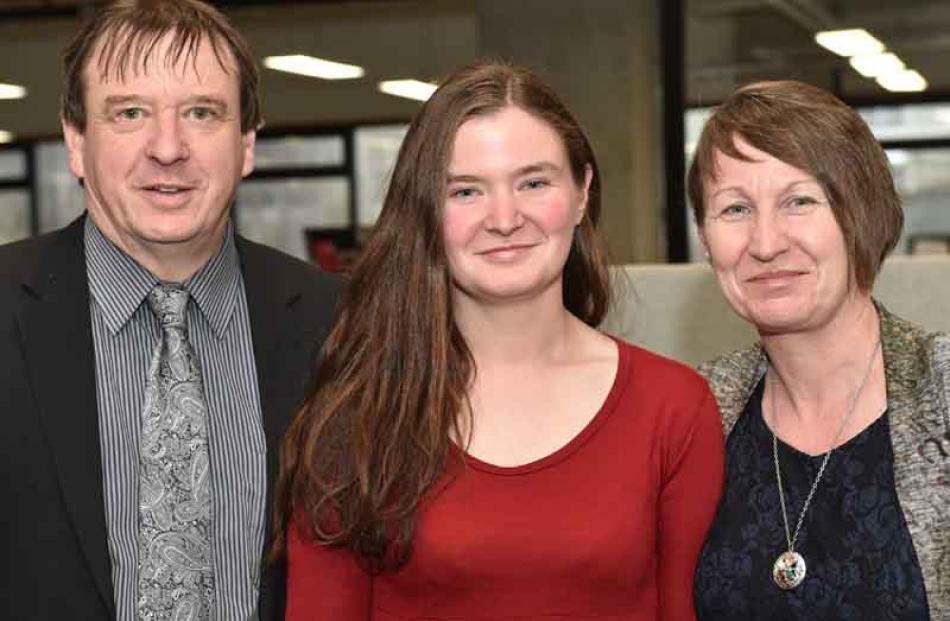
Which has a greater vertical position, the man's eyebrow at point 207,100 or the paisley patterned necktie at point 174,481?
the man's eyebrow at point 207,100

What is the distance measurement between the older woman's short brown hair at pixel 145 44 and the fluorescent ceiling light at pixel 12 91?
7978 millimetres

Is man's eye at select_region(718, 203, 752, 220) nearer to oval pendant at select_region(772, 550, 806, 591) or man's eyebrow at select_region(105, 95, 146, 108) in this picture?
oval pendant at select_region(772, 550, 806, 591)

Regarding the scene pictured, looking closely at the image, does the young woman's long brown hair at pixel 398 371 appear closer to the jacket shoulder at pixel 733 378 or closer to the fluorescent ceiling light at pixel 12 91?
the jacket shoulder at pixel 733 378

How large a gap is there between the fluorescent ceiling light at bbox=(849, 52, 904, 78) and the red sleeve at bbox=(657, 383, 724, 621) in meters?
5.81

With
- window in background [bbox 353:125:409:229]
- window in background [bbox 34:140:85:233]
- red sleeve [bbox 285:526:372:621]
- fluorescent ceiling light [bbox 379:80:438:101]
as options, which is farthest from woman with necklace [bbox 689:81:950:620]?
window in background [bbox 34:140:85:233]

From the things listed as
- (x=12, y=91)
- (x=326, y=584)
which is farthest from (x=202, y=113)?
(x=12, y=91)

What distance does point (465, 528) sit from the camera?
2307 millimetres

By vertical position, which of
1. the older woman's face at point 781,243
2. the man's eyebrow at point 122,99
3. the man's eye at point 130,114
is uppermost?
the man's eyebrow at point 122,99

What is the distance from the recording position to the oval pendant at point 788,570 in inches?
94.3

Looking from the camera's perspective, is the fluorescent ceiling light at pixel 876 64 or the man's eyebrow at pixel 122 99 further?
the fluorescent ceiling light at pixel 876 64

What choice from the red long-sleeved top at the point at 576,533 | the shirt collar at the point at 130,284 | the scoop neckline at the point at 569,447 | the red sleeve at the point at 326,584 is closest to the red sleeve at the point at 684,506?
the red long-sleeved top at the point at 576,533

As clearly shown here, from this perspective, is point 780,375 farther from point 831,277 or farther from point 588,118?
point 588,118

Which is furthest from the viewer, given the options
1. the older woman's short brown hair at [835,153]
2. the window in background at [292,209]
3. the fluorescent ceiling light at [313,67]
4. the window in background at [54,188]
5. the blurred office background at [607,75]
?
A: the window in background at [54,188]

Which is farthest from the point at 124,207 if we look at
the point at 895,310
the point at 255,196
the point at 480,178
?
the point at 255,196
